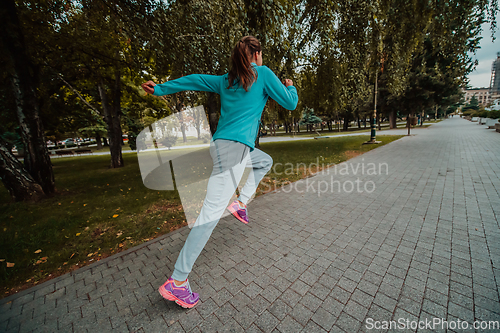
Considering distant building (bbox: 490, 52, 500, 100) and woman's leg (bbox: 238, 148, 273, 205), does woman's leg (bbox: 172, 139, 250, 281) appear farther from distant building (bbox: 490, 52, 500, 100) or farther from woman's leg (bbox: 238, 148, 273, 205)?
distant building (bbox: 490, 52, 500, 100)

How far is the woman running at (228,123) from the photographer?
1902 millimetres

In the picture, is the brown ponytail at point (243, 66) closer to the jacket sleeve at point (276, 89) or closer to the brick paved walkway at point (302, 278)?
the jacket sleeve at point (276, 89)

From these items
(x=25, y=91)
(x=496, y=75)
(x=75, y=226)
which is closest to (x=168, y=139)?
(x=25, y=91)

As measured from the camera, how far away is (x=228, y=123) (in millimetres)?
2066

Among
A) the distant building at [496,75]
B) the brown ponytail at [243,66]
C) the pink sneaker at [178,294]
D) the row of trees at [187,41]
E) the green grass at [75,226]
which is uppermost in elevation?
the distant building at [496,75]

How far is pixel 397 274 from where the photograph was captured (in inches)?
87.4

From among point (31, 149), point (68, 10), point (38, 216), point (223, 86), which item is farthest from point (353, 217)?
point (68, 10)

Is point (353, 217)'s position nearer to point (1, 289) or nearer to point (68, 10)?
point (1, 289)

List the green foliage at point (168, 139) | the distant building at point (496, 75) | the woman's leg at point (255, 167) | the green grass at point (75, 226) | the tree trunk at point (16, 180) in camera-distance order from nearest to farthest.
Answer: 1. the woman's leg at point (255, 167)
2. the green grass at point (75, 226)
3. the tree trunk at point (16, 180)
4. the green foliage at point (168, 139)
5. the distant building at point (496, 75)

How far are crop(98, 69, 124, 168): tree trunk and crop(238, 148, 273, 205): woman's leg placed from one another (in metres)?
10.4

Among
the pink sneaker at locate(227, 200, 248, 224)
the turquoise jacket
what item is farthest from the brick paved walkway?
the turquoise jacket

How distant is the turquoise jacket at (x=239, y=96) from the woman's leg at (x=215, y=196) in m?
0.12

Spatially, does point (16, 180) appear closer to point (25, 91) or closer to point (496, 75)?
point (25, 91)

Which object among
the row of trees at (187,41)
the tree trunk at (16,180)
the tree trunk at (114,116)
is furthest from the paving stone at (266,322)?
the tree trunk at (114,116)
